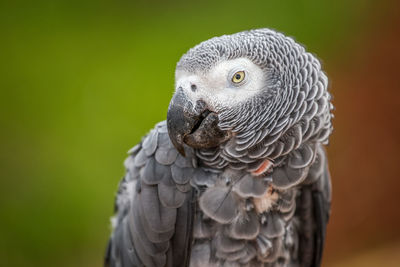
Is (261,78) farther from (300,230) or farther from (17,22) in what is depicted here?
(17,22)

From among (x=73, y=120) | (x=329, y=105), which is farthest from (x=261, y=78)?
(x=73, y=120)

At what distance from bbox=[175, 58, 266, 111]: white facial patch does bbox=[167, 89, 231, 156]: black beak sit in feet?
0.09

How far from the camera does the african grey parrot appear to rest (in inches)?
50.0

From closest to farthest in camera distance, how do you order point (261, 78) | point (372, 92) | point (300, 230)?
point (261, 78) → point (300, 230) → point (372, 92)

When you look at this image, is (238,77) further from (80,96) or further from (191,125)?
(80,96)

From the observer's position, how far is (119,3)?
2.72 m

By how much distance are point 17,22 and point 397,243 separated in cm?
350

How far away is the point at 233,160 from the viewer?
1344 millimetres

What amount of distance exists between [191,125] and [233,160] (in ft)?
0.70

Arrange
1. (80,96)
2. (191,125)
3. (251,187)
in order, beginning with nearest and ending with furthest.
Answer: (191,125) → (251,187) → (80,96)

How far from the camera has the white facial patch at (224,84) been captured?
4.13ft

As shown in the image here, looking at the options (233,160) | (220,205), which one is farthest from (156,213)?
(233,160)

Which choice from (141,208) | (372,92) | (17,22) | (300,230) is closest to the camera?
(141,208)

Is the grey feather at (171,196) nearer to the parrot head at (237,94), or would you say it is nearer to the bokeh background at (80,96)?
the parrot head at (237,94)
